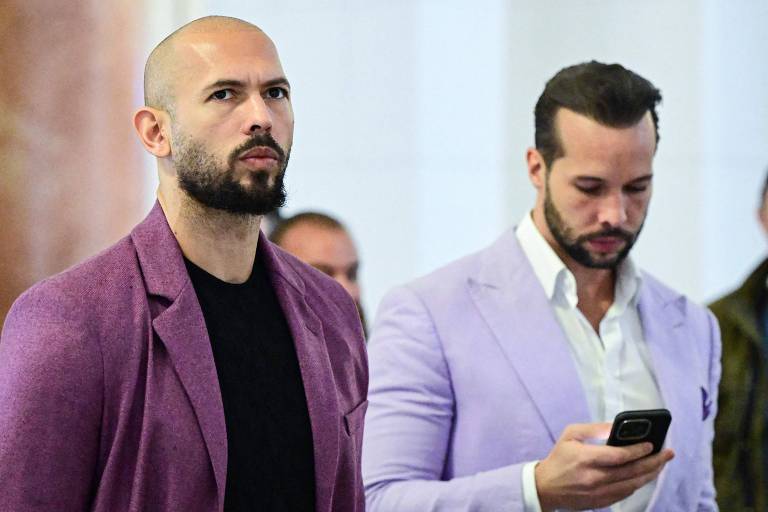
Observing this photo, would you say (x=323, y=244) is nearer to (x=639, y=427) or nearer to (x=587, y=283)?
(x=587, y=283)

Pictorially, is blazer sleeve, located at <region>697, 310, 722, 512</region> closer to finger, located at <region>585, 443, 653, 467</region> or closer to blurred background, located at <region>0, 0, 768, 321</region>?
finger, located at <region>585, 443, 653, 467</region>

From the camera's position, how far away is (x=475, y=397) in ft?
8.54

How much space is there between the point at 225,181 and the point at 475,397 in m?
0.92

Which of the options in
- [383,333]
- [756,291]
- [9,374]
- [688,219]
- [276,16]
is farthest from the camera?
[688,219]

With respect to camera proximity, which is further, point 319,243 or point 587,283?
point 319,243

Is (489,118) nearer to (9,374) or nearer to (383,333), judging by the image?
(383,333)

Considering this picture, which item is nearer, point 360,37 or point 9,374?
point 9,374

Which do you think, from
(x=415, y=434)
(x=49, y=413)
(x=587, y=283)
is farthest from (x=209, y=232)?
(x=587, y=283)

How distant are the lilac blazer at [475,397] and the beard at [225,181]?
2.63 feet

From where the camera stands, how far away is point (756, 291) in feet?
13.3

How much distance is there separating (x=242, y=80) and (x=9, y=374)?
21.0 inches

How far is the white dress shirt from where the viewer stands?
269 centimetres

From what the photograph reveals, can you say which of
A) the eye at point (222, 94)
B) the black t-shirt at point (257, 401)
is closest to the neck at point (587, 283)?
the black t-shirt at point (257, 401)

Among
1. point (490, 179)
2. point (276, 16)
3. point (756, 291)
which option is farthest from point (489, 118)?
point (756, 291)
